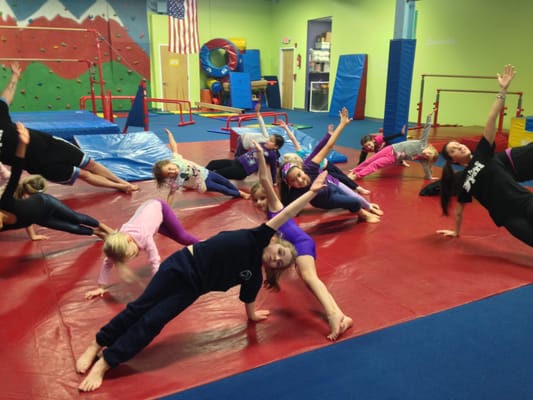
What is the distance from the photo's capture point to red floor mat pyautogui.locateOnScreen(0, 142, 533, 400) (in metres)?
2.38

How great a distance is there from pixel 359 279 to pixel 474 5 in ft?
30.5

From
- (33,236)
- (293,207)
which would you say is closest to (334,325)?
(293,207)

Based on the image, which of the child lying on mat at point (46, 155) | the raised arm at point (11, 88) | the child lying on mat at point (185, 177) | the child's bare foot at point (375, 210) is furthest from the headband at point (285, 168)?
the raised arm at point (11, 88)

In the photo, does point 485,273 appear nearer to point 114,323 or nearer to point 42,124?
point 114,323

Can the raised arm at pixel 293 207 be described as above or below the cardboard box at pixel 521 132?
above

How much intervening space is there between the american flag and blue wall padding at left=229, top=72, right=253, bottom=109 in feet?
13.3

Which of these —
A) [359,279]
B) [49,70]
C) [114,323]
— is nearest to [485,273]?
[359,279]

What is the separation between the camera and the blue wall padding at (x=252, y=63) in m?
17.3

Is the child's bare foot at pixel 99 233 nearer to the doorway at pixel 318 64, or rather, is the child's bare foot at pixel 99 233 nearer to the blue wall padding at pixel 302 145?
the blue wall padding at pixel 302 145

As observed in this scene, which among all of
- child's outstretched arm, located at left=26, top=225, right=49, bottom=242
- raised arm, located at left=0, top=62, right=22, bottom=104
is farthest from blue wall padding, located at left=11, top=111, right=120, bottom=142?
child's outstretched arm, located at left=26, top=225, right=49, bottom=242

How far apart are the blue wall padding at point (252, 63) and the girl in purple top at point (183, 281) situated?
1565 cm

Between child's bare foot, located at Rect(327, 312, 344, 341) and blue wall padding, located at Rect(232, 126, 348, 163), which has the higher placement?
blue wall padding, located at Rect(232, 126, 348, 163)

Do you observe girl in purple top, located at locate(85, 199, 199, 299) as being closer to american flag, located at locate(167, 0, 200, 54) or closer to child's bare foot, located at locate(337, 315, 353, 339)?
child's bare foot, located at locate(337, 315, 353, 339)

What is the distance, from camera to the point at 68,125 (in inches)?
308
